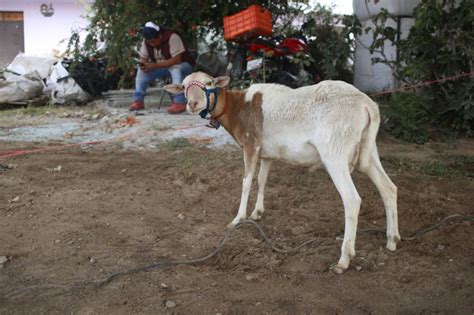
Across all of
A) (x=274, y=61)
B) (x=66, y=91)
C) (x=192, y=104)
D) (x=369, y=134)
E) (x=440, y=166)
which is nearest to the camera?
(x=369, y=134)

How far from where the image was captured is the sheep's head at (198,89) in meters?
4.09

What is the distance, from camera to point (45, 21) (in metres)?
17.4

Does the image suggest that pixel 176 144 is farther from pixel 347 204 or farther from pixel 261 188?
pixel 347 204

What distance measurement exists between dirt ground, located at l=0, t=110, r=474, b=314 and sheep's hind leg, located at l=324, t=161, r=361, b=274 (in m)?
0.09

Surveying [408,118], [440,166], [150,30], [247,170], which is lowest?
[440,166]

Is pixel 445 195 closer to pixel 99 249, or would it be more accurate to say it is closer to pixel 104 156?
pixel 99 249

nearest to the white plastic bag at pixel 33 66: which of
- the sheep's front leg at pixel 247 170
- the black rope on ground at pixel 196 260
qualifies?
the sheep's front leg at pixel 247 170

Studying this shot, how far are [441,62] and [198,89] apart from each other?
4089mm

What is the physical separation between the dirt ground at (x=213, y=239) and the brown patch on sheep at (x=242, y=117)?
74cm

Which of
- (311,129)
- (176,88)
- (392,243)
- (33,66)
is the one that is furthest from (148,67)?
(392,243)

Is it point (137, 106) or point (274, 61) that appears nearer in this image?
point (274, 61)

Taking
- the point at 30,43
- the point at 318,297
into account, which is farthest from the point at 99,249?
the point at 30,43

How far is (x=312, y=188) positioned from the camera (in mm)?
5215

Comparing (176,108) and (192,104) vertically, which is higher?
(192,104)
